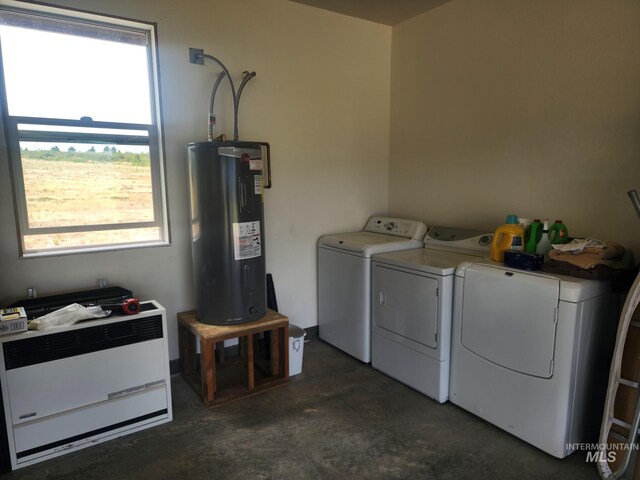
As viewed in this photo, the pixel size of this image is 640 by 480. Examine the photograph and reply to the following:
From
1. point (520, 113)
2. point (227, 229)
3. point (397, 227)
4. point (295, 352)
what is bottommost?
point (295, 352)

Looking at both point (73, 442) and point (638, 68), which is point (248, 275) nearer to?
point (73, 442)

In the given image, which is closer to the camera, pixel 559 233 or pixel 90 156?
pixel 559 233

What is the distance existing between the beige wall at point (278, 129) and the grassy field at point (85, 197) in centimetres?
13

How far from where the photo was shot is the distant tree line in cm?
242

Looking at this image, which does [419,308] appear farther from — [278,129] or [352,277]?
[278,129]

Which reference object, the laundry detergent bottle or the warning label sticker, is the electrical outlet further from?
the laundry detergent bottle

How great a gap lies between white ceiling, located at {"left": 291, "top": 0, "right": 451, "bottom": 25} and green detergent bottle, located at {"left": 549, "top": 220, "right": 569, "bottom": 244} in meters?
1.97

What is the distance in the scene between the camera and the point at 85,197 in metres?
2.60

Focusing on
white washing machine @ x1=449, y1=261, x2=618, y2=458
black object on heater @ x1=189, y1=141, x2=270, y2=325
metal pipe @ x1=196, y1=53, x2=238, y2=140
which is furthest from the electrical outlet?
white washing machine @ x1=449, y1=261, x2=618, y2=458

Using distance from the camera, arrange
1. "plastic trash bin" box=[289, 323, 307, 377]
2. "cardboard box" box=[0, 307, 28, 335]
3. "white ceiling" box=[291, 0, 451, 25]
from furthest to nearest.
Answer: "white ceiling" box=[291, 0, 451, 25] → "plastic trash bin" box=[289, 323, 307, 377] → "cardboard box" box=[0, 307, 28, 335]

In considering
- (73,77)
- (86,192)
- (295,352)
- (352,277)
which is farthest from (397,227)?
(73,77)

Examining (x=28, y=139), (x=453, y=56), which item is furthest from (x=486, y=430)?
(x=28, y=139)

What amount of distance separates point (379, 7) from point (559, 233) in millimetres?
2239

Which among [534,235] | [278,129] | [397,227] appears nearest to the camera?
[534,235]
